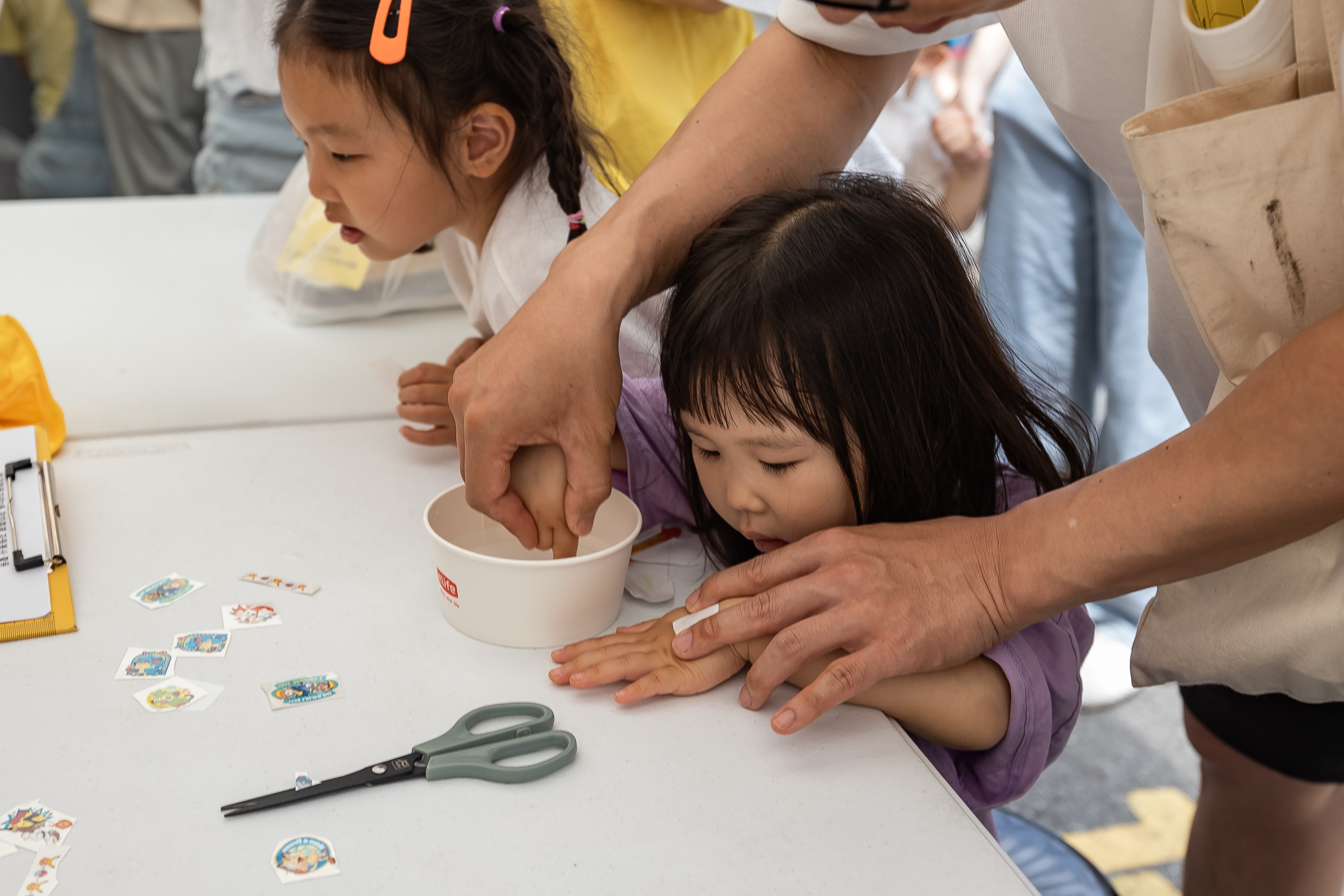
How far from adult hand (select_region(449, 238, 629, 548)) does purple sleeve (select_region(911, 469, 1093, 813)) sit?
32cm

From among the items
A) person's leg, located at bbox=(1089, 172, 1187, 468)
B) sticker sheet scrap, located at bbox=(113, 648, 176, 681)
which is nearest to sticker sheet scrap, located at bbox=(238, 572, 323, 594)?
sticker sheet scrap, located at bbox=(113, 648, 176, 681)

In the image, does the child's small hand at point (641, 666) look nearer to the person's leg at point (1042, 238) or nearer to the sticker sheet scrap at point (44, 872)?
the sticker sheet scrap at point (44, 872)

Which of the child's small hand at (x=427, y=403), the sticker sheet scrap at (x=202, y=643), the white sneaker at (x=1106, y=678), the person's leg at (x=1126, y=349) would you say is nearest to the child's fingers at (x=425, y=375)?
the child's small hand at (x=427, y=403)

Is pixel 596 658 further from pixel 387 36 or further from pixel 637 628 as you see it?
pixel 387 36

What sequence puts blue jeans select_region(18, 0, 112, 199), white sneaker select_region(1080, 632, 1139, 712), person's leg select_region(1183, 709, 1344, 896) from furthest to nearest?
white sneaker select_region(1080, 632, 1139, 712) → blue jeans select_region(18, 0, 112, 199) → person's leg select_region(1183, 709, 1344, 896)

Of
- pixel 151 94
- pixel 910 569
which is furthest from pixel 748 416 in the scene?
pixel 151 94

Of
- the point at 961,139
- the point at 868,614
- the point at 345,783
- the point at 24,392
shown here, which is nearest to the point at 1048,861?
the point at 868,614

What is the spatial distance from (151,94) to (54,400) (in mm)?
749

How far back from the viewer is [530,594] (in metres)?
0.76

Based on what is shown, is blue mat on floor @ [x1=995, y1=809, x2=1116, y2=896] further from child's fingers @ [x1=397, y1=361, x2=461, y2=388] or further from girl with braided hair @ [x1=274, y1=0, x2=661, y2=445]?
child's fingers @ [x1=397, y1=361, x2=461, y2=388]

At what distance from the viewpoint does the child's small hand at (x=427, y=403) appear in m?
1.14

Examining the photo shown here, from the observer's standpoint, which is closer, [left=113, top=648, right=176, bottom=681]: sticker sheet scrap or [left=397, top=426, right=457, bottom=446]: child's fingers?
[left=113, top=648, right=176, bottom=681]: sticker sheet scrap

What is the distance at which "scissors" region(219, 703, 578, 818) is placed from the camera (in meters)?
0.61

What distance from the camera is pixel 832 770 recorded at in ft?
2.17
